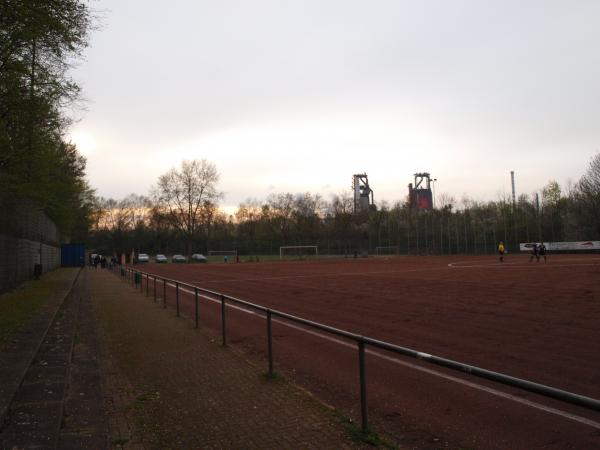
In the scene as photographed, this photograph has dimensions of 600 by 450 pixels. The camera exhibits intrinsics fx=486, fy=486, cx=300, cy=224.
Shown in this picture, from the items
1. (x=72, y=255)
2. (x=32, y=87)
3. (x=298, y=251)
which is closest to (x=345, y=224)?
(x=298, y=251)

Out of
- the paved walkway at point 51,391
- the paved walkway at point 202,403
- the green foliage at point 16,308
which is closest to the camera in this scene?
the paved walkway at point 202,403

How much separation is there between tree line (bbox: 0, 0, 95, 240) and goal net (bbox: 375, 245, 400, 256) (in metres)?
63.3

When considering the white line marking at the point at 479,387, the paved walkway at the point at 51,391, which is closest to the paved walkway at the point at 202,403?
the paved walkway at the point at 51,391

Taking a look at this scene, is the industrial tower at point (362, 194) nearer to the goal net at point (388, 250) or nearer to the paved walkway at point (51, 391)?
the goal net at point (388, 250)

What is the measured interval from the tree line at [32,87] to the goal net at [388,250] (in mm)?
63297

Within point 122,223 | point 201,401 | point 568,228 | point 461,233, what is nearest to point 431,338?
point 201,401

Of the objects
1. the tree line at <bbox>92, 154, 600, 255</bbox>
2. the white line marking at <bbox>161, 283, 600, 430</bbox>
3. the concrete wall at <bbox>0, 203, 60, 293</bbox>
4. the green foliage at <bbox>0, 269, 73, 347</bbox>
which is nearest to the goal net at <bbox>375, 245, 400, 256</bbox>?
the tree line at <bbox>92, 154, 600, 255</bbox>

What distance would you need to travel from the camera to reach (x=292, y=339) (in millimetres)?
9477

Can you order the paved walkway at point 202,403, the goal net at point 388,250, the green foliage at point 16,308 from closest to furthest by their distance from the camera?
the paved walkway at point 202,403
the green foliage at point 16,308
the goal net at point 388,250

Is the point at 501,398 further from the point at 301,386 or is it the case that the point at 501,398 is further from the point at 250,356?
the point at 250,356

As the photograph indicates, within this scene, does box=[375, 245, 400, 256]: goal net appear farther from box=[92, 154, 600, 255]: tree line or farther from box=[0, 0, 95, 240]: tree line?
box=[0, 0, 95, 240]: tree line

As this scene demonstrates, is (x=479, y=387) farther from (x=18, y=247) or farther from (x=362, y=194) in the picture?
(x=362, y=194)

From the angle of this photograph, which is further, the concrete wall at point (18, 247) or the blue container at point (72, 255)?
the blue container at point (72, 255)

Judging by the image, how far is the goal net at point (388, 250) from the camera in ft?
256
